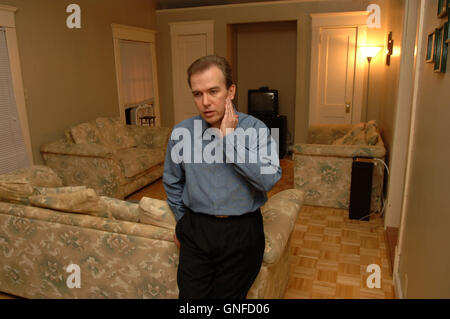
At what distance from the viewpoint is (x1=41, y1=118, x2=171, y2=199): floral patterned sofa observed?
12.9 ft

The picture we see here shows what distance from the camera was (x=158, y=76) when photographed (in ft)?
21.3

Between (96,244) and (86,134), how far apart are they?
273 centimetres

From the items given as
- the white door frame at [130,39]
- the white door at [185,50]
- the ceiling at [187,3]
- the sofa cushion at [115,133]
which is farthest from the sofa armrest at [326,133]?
the white door frame at [130,39]

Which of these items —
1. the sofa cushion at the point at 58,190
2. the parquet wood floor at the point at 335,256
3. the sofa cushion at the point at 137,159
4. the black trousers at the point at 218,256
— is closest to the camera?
the black trousers at the point at 218,256

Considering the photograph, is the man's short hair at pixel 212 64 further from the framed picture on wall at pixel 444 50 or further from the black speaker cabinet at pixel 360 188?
the black speaker cabinet at pixel 360 188

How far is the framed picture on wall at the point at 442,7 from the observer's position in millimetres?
1444

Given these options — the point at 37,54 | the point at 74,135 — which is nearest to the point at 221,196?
the point at 74,135

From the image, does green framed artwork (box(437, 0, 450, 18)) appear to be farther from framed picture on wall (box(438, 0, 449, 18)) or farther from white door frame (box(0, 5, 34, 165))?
white door frame (box(0, 5, 34, 165))

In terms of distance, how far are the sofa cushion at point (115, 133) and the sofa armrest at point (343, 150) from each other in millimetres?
2376

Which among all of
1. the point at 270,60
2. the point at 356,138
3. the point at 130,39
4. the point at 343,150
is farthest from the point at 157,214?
the point at 270,60

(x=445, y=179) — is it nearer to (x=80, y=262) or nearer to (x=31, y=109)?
(x=80, y=262)

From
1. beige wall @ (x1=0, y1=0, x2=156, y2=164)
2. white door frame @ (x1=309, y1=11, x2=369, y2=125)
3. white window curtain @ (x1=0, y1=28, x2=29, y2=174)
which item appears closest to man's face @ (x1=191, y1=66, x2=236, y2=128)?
white window curtain @ (x1=0, y1=28, x2=29, y2=174)

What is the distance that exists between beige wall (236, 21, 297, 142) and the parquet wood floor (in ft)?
10.9
